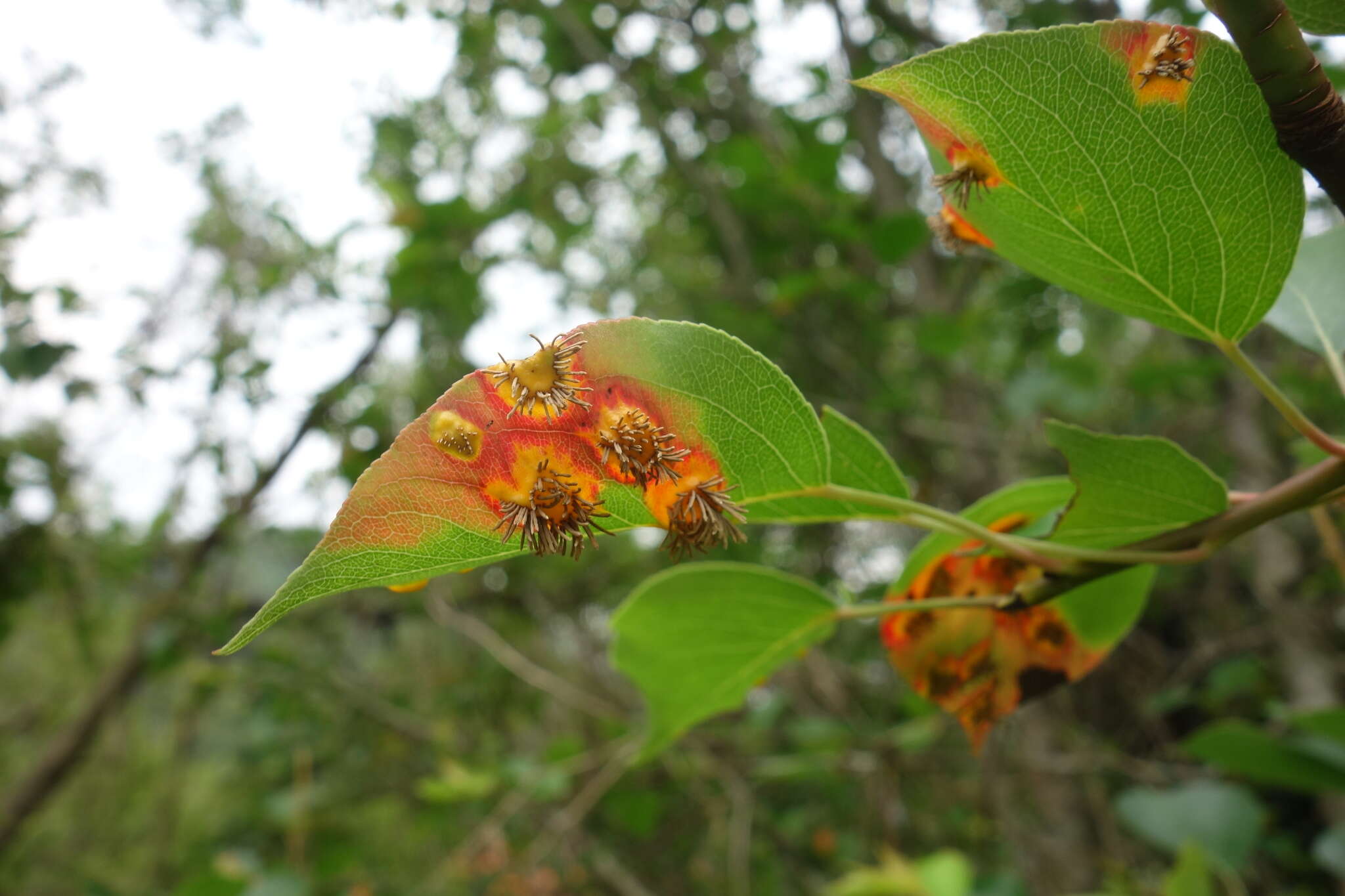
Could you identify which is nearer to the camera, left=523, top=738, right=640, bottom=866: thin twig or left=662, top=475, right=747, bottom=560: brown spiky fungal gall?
A: left=662, top=475, right=747, bottom=560: brown spiky fungal gall

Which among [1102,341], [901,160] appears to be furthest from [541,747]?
[1102,341]

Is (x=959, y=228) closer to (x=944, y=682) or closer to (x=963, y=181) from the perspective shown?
(x=963, y=181)

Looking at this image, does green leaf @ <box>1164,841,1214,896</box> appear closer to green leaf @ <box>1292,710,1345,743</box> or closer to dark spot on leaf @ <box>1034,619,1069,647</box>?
green leaf @ <box>1292,710,1345,743</box>

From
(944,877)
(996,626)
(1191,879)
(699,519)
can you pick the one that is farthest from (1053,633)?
(944,877)

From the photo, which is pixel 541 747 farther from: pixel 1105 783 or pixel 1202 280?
pixel 1202 280

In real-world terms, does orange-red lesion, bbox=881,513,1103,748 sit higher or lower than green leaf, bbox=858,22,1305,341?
lower

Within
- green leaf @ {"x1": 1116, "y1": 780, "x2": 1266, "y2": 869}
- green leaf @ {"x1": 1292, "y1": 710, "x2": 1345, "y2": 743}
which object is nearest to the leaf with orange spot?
green leaf @ {"x1": 1292, "y1": 710, "x2": 1345, "y2": 743}

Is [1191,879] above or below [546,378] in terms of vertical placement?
below
